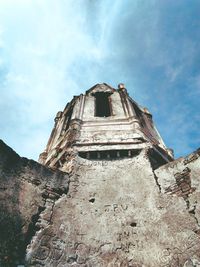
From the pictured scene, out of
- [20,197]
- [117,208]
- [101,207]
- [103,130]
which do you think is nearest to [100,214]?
[101,207]

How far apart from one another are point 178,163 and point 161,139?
4.22 m

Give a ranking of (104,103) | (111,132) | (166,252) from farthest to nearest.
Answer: (104,103), (111,132), (166,252)

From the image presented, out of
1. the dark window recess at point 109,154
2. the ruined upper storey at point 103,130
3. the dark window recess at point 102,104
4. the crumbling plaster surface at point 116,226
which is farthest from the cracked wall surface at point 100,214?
the dark window recess at point 102,104

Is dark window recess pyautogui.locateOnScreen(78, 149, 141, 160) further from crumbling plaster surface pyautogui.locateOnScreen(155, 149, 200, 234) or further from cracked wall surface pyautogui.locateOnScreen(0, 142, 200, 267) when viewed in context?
crumbling plaster surface pyautogui.locateOnScreen(155, 149, 200, 234)

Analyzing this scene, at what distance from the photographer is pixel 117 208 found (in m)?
7.07

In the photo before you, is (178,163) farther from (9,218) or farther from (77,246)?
(9,218)

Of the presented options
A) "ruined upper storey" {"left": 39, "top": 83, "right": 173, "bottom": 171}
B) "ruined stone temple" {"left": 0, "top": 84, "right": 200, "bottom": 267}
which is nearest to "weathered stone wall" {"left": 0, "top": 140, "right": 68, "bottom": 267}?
"ruined stone temple" {"left": 0, "top": 84, "right": 200, "bottom": 267}

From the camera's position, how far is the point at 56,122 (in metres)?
14.6

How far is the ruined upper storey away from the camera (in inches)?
349

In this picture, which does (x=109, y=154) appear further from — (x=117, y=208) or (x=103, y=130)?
(x=117, y=208)

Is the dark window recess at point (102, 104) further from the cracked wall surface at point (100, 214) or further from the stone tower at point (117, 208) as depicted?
the cracked wall surface at point (100, 214)

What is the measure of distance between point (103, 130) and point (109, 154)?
1.54 metres

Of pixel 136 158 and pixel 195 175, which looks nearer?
pixel 195 175

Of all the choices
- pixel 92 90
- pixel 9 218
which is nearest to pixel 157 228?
pixel 9 218
